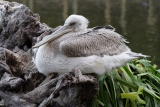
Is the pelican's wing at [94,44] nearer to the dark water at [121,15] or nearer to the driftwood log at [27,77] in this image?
the driftwood log at [27,77]

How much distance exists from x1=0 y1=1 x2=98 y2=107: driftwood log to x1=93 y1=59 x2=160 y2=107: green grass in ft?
1.06

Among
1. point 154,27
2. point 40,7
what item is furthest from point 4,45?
point 40,7

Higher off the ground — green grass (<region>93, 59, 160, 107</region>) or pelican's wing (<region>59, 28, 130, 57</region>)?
pelican's wing (<region>59, 28, 130, 57</region>)

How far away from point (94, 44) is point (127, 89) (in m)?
0.52

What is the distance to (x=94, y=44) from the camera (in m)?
4.58

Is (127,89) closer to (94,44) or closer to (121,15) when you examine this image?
(94,44)

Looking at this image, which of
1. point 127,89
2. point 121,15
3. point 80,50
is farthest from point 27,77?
point 121,15

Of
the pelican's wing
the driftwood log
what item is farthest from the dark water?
the pelican's wing

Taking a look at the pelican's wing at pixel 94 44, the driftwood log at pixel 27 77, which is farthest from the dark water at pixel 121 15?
the pelican's wing at pixel 94 44

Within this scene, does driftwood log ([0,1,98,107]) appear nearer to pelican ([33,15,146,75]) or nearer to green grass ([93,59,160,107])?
pelican ([33,15,146,75])

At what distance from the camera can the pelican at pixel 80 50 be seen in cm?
443

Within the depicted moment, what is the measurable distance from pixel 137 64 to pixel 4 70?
1.27m

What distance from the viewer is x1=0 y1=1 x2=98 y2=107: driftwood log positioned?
4.16m

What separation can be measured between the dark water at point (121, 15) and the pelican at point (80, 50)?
672cm
